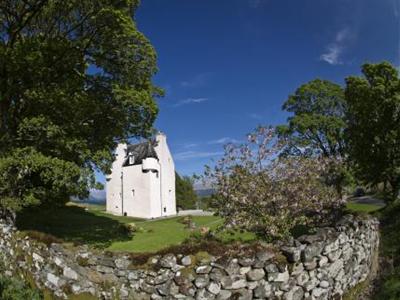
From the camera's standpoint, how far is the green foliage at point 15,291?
6.79m

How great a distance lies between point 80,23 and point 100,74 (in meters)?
2.87

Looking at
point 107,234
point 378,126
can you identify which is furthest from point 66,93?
point 378,126

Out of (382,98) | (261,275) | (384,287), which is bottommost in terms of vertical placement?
(384,287)

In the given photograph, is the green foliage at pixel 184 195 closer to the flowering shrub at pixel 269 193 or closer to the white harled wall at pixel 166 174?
the white harled wall at pixel 166 174

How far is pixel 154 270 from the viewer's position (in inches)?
363

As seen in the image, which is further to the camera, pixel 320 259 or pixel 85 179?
pixel 85 179

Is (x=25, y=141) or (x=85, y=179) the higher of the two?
(x=25, y=141)

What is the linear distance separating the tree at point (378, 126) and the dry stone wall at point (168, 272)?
17914 millimetres

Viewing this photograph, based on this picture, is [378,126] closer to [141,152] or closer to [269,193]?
[269,193]

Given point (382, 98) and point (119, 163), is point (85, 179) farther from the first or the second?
point (119, 163)

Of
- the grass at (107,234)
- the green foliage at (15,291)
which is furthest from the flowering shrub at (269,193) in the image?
the green foliage at (15,291)

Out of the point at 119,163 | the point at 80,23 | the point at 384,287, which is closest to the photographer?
the point at 384,287

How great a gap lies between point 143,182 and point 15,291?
41846 mm

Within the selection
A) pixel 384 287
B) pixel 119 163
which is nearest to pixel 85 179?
pixel 384 287
